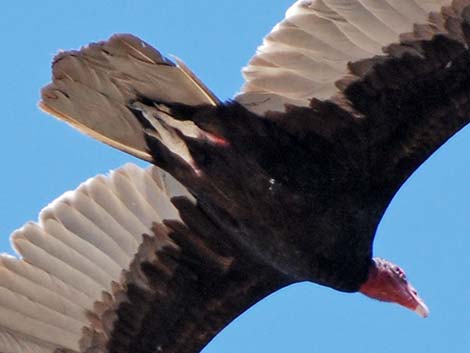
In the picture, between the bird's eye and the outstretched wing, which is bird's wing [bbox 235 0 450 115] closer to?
the outstretched wing

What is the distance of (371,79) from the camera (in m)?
7.41

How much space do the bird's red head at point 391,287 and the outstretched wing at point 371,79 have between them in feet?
1.41

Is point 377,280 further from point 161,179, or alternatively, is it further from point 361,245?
point 161,179

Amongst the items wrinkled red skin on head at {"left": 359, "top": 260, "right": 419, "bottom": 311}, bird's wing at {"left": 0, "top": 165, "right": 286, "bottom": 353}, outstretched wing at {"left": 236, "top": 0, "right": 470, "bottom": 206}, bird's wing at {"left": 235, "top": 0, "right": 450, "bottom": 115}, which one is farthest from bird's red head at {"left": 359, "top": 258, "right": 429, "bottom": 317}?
bird's wing at {"left": 235, "top": 0, "right": 450, "bottom": 115}

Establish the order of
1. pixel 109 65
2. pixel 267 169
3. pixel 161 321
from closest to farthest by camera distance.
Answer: pixel 109 65
pixel 267 169
pixel 161 321

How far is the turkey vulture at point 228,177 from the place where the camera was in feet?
23.7

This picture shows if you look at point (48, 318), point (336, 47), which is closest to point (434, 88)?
point (336, 47)

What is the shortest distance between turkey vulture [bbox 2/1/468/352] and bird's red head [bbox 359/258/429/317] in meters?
0.03

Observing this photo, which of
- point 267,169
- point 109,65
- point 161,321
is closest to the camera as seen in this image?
point 109,65

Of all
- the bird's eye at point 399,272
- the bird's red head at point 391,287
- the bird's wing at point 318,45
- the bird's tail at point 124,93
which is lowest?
the bird's red head at point 391,287

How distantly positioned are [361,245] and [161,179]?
146 centimetres

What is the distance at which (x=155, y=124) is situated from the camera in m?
7.47

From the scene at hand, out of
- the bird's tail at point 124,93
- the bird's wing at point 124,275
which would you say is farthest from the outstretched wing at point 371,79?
the bird's wing at point 124,275

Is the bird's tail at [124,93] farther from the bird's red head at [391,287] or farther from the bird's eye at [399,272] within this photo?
the bird's eye at [399,272]
